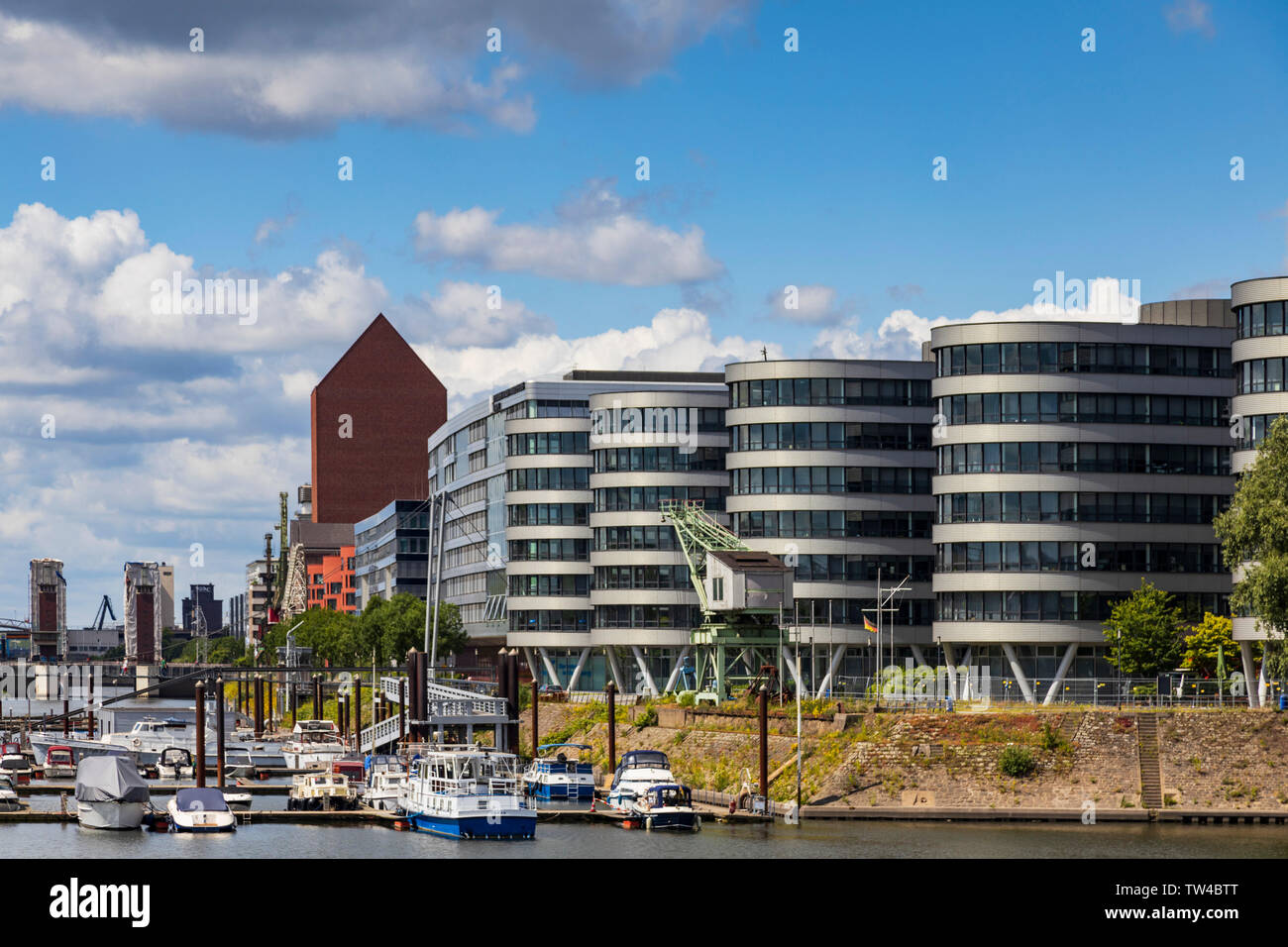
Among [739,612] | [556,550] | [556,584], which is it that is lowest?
[739,612]

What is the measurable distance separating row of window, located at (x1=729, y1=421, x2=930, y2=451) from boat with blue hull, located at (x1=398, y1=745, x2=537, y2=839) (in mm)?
38734

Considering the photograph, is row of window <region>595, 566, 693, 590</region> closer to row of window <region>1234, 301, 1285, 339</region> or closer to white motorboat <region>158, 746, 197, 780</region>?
white motorboat <region>158, 746, 197, 780</region>

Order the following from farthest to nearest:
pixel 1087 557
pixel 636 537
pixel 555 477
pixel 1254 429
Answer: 1. pixel 555 477
2. pixel 636 537
3. pixel 1087 557
4. pixel 1254 429

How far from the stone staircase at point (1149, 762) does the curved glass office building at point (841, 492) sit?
3717cm

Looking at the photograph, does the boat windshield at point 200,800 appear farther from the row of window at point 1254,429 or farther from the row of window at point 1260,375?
the row of window at point 1260,375

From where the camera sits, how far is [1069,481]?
386ft

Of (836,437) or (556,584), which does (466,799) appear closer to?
(836,437)

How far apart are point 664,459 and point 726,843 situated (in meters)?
66.7

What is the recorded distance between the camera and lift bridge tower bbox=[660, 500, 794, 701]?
11856 centimetres

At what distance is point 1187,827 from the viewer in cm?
8819

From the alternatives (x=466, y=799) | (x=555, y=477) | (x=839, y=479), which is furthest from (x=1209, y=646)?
(x=555, y=477)

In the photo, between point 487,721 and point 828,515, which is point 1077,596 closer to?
point 828,515

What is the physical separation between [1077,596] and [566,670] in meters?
54.0
